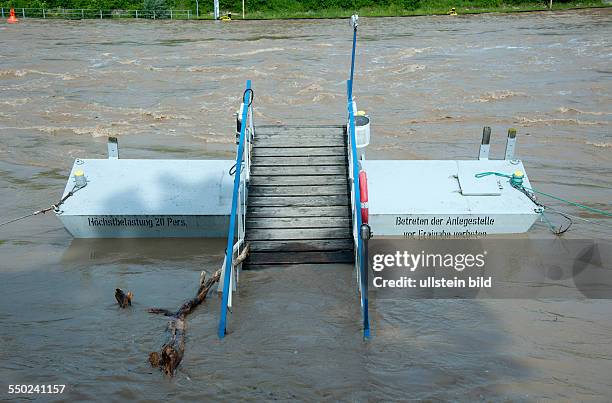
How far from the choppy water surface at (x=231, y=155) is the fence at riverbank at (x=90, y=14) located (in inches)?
521

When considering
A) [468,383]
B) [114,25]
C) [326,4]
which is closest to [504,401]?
[468,383]

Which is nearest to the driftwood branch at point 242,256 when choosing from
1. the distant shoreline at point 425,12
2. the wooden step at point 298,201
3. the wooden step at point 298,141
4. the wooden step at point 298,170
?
the wooden step at point 298,201

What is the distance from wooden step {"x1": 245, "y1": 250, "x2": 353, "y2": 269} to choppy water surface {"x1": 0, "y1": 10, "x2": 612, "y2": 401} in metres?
0.17

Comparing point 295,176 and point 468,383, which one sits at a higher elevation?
point 295,176

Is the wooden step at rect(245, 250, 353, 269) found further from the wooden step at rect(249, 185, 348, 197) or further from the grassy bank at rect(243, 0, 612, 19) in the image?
the grassy bank at rect(243, 0, 612, 19)

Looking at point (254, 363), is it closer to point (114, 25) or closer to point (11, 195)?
point (11, 195)

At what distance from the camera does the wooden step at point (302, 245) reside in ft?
30.8

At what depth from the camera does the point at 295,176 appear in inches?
410

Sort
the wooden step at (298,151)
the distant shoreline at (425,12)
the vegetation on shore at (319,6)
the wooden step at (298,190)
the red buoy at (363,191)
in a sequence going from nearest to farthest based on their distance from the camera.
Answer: the red buoy at (363,191)
the wooden step at (298,190)
the wooden step at (298,151)
the distant shoreline at (425,12)
the vegetation on shore at (319,6)

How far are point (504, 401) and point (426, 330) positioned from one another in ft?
5.06

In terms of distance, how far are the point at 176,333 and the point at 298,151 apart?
4248 millimetres

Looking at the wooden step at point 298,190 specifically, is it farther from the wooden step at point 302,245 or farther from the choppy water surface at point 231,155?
the choppy water surface at point 231,155

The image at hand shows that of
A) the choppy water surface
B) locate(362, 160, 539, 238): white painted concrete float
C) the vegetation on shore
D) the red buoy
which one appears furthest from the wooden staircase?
the vegetation on shore

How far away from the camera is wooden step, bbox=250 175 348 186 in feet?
33.7
